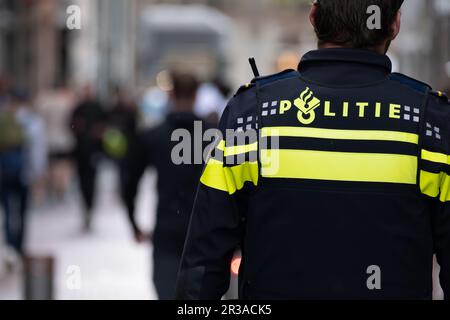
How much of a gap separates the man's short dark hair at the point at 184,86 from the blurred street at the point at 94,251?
1.82 meters

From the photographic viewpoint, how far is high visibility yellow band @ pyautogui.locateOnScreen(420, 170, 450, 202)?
291 centimetres

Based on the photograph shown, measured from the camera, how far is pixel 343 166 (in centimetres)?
291

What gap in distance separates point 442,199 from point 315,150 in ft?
1.20

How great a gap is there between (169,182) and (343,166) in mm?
3003

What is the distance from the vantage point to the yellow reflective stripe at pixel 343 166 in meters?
2.90

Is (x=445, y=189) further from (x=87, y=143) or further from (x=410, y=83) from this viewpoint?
(x=87, y=143)

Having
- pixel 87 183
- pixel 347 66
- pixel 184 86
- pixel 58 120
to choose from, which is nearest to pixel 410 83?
pixel 347 66

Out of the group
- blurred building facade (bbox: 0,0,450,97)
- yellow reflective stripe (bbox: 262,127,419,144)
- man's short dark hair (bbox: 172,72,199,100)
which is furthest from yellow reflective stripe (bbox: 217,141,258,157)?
man's short dark hair (bbox: 172,72,199,100)

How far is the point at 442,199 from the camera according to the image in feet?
9.59

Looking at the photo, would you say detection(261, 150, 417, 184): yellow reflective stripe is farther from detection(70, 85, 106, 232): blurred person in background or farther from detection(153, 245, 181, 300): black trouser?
detection(70, 85, 106, 232): blurred person in background

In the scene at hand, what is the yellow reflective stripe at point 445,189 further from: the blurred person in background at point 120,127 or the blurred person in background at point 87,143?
the blurred person in background at point 120,127

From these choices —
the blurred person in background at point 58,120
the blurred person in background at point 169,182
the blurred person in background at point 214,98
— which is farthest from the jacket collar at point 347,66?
the blurred person in background at point 58,120

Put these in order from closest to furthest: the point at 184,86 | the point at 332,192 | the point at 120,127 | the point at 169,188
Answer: the point at 332,192 < the point at 169,188 < the point at 184,86 < the point at 120,127

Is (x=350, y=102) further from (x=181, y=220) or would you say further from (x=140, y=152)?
(x=140, y=152)
